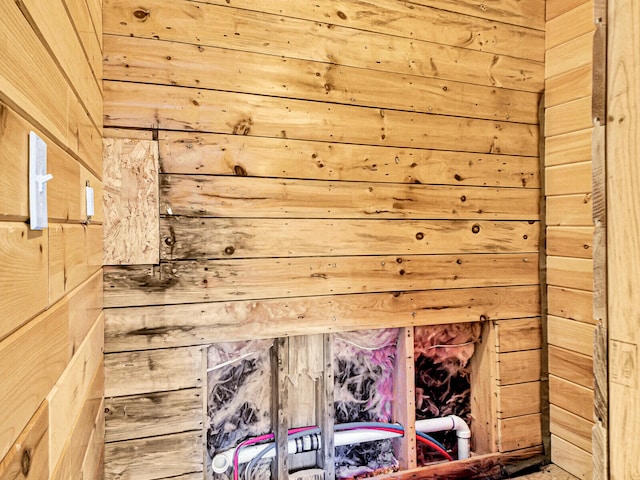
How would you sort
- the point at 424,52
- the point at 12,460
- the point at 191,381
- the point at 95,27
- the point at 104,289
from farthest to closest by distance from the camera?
the point at 424,52 < the point at 191,381 < the point at 104,289 < the point at 95,27 < the point at 12,460

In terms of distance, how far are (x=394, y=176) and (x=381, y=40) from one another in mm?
635

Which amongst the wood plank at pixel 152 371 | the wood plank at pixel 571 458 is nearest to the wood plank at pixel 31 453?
the wood plank at pixel 152 371

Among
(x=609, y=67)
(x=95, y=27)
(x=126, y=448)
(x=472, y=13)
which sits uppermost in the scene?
(x=472, y=13)

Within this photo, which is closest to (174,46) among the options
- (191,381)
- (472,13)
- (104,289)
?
(104,289)

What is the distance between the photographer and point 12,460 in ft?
1.68

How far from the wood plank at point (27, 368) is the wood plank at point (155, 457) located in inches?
40.6

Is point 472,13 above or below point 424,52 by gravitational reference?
above

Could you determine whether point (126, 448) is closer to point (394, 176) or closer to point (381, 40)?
point (394, 176)

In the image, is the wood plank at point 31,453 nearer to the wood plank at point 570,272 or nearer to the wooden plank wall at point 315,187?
the wooden plank wall at point 315,187

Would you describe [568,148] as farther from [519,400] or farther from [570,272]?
[519,400]

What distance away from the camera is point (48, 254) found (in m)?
0.71

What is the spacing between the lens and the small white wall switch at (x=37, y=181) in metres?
0.58

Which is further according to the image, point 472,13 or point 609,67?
point 472,13

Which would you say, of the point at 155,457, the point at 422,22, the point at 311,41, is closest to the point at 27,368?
the point at 155,457
